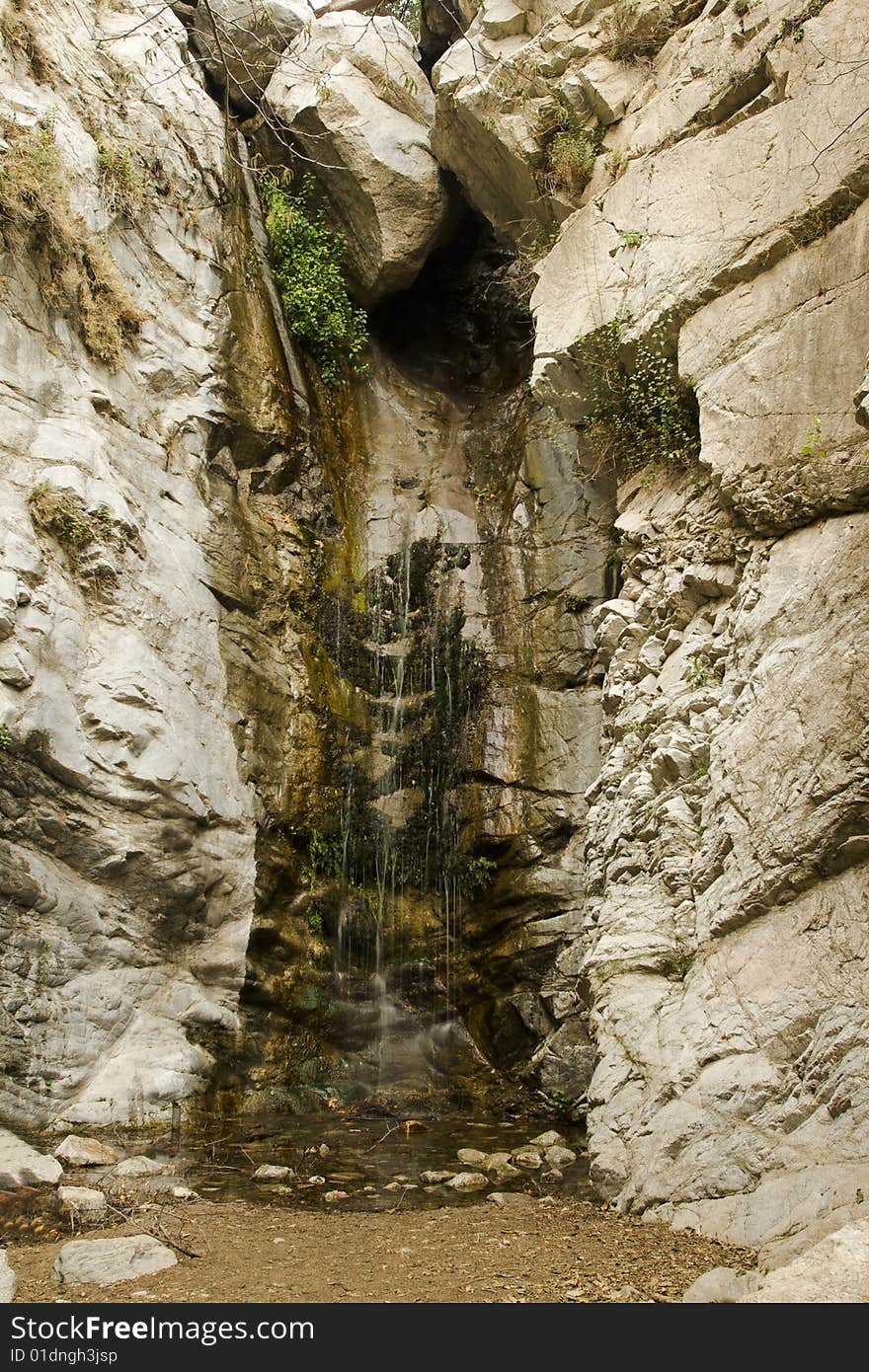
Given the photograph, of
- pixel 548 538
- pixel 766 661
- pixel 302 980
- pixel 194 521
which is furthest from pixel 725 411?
pixel 302 980

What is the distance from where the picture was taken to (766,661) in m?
6.00

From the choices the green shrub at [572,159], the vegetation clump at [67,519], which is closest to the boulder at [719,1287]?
the vegetation clump at [67,519]

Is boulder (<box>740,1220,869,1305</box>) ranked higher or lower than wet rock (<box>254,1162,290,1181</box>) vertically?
higher

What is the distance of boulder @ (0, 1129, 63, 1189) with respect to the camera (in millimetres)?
5738

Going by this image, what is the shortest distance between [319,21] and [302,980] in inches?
495

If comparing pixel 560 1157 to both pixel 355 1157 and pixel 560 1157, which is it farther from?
pixel 355 1157

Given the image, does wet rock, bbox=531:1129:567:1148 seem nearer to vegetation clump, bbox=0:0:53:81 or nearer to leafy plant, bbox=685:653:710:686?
leafy plant, bbox=685:653:710:686

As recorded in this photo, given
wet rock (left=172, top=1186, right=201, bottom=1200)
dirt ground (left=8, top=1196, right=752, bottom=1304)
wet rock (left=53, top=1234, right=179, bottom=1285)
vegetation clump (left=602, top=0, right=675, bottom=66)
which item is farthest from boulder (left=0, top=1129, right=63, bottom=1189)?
vegetation clump (left=602, top=0, right=675, bottom=66)

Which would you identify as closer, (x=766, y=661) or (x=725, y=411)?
(x=766, y=661)

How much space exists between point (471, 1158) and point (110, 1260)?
10.5 feet

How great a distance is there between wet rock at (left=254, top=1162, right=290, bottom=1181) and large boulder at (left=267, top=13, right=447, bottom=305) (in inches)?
448

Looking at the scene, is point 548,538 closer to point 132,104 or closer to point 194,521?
point 194,521

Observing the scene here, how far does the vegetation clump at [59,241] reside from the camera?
894 cm
